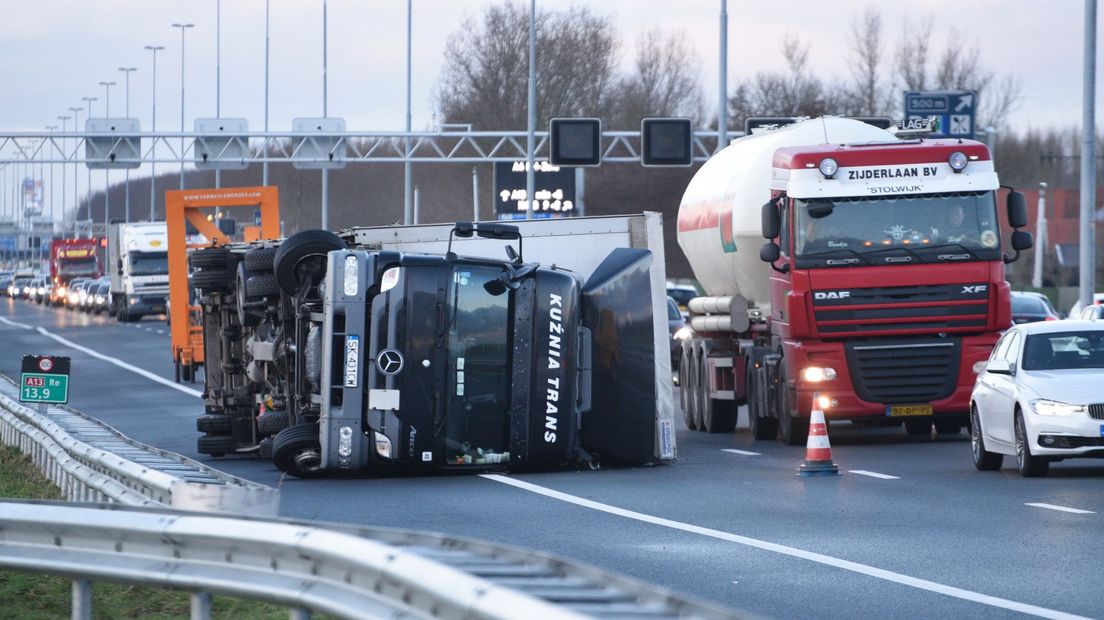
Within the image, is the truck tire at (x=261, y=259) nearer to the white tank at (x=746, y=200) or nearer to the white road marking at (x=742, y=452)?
the white road marking at (x=742, y=452)

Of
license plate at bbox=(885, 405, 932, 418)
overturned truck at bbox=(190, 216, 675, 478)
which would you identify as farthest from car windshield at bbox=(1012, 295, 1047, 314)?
overturned truck at bbox=(190, 216, 675, 478)

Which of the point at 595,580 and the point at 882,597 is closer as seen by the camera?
the point at 595,580

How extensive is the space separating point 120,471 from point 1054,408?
916 centimetres

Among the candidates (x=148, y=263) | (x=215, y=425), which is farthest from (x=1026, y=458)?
(x=148, y=263)

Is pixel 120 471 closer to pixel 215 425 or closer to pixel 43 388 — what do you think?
pixel 43 388

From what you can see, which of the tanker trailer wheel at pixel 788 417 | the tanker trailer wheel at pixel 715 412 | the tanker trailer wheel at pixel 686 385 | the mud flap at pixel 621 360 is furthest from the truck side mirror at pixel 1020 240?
the tanker trailer wheel at pixel 686 385

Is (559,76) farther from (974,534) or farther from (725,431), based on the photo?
(974,534)

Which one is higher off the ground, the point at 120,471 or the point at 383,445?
the point at 120,471

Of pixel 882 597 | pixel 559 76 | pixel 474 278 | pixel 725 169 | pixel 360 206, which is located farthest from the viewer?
pixel 360 206

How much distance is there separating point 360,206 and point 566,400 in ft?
352

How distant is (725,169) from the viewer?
26422 mm

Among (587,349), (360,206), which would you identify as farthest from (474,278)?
(360,206)

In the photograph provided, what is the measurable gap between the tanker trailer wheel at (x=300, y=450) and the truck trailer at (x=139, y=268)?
179 feet

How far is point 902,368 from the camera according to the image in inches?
890
